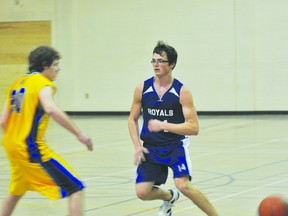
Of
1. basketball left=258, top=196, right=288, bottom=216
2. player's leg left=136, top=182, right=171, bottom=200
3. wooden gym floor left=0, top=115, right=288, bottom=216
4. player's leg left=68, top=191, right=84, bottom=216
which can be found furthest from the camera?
wooden gym floor left=0, top=115, right=288, bottom=216

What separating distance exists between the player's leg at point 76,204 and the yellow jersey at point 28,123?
0.40 meters

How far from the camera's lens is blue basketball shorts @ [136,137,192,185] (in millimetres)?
6863

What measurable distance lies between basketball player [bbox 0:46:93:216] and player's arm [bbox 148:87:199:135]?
0.89 m

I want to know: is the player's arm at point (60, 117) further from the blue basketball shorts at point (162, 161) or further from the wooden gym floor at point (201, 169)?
the wooden gym floor at point (201, 169)

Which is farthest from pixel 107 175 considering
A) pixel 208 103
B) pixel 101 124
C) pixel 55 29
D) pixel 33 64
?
pixel 55 29

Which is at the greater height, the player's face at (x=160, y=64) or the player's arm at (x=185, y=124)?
the player's face at (x=160, y=64)

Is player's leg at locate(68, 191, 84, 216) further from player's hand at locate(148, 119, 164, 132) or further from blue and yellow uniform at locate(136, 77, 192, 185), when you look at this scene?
blue and yellow uniform at locate(136, 77, 192, 185)

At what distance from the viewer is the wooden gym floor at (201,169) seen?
8.27 meters

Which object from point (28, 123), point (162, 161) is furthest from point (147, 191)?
point (28, 123)

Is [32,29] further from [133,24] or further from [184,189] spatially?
Result: [184,189]

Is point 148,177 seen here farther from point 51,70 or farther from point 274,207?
point 274,207

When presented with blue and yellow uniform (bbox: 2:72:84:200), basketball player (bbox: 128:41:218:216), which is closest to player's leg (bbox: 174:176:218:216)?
basketball player (bbox: 128:41:218:216)

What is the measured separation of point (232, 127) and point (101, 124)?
425cm

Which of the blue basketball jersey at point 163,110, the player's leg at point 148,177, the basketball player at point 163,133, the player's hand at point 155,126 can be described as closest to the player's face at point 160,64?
the basketball player at point 163,133
